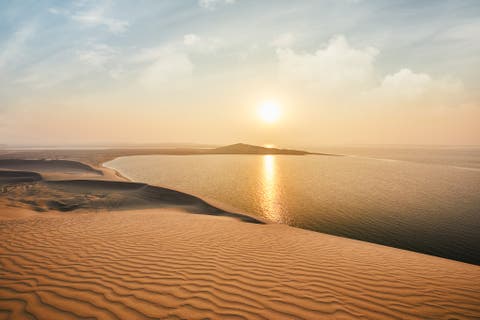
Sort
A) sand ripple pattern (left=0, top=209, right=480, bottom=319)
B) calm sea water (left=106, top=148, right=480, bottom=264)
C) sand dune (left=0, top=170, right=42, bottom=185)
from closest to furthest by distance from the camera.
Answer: sand ripple pattern (left=0, top=209, right=480, bottom=319), calm sea water (left=106, top=148, right=480, bottom=264), sand dune (left=0, top=170, right=42, bottom=185)

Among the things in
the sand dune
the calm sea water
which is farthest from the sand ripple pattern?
the sand dune

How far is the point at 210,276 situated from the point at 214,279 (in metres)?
0.15

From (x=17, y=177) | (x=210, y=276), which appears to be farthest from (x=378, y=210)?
(x=17, y=177)

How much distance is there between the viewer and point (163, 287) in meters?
3.87

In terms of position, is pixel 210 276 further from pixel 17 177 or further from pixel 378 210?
pixel 17 177

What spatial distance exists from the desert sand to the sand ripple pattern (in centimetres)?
2

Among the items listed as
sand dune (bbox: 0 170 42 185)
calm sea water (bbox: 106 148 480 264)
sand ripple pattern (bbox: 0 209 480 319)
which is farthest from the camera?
sand dune (bbox: 0 170 42 185)

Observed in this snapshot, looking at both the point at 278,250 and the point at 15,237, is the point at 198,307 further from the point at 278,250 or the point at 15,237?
the point at 15,237

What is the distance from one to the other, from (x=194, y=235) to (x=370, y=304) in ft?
17.2

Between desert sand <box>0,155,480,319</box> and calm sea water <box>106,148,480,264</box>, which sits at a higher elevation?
desert sand <box>0,155,480,319</box>

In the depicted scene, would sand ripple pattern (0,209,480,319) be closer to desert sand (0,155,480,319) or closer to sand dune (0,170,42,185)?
desert sand (0,155,480,319)

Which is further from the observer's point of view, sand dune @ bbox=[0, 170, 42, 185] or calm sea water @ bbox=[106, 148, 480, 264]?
sand dune @ bbox=[0, 170, 42, 185]

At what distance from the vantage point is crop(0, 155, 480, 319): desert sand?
338 centimetres

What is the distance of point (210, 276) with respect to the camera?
4.37 metres
